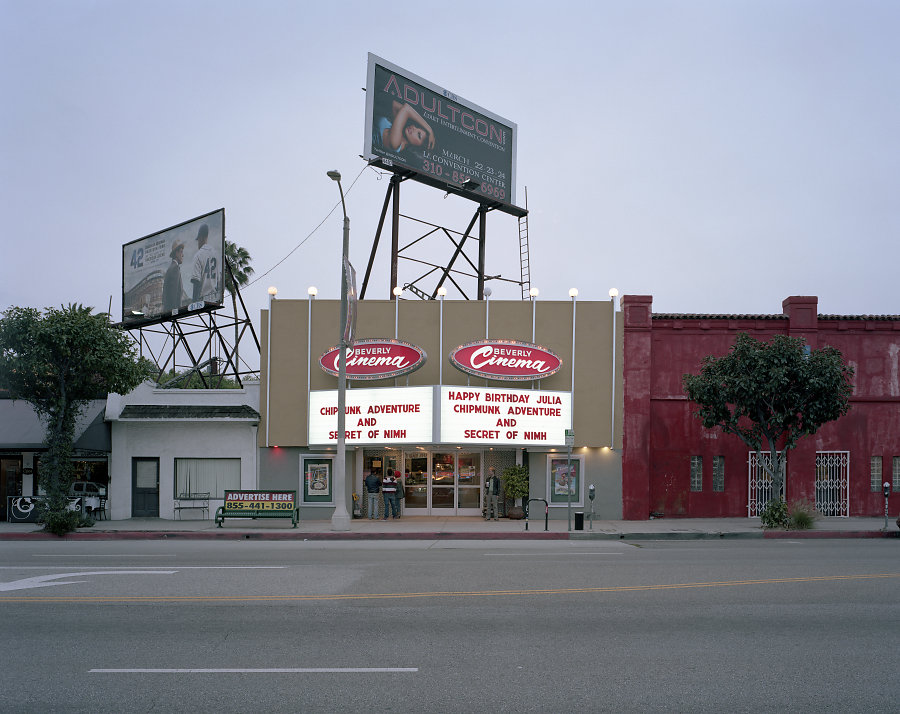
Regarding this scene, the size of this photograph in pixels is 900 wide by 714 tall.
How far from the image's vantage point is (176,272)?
32000 millimetres

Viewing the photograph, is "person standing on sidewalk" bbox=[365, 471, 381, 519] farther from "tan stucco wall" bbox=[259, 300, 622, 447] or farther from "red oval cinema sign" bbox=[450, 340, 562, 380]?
"red oval cinema sign" bbox=[450, 340, 562, 380]

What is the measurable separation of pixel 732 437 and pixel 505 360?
8.28m

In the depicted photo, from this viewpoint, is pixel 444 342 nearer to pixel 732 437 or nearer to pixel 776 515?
pixel 732 437

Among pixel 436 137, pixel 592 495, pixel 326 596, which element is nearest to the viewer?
pixel 326 596

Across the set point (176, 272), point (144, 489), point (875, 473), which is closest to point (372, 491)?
point (144, 489)

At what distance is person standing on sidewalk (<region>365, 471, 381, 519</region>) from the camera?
80.5 feet

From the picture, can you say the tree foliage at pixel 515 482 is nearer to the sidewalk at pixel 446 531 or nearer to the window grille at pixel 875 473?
the sidewalk at pixel 446 531

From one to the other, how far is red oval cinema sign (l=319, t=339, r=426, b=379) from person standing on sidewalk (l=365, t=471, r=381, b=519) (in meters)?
3.26

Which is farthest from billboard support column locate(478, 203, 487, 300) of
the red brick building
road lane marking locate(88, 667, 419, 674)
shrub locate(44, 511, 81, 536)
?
road lane marking locate(88, 667, 419, 674)

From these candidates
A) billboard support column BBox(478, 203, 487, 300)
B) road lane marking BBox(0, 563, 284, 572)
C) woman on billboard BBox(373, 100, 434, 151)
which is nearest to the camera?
road lane marking BBox(0, 563, 284, 572)

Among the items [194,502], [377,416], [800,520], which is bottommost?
[194,502]

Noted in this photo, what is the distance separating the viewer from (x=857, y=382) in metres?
26.2

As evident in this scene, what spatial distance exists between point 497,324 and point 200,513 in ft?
38.4

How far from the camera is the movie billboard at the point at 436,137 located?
28000mm
